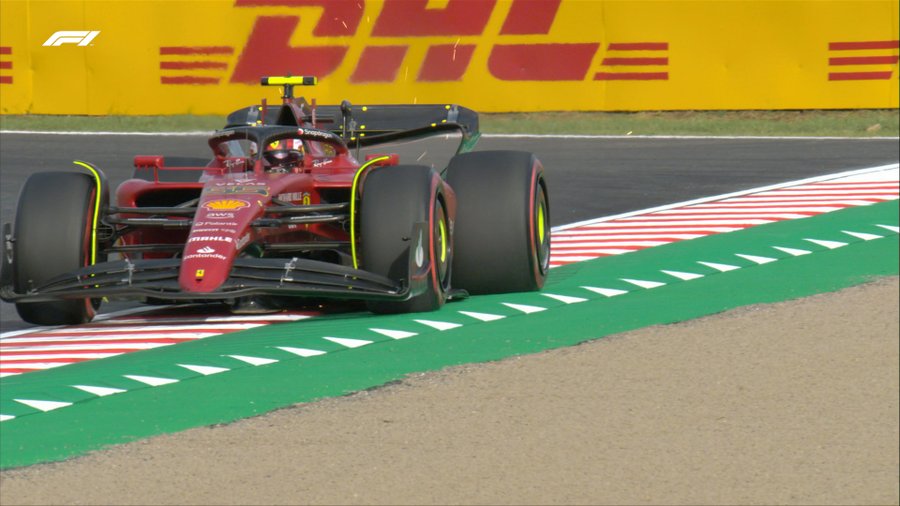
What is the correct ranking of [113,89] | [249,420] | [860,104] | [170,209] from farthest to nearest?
[113,89] < [860,104] < [170,209] < [249,420]

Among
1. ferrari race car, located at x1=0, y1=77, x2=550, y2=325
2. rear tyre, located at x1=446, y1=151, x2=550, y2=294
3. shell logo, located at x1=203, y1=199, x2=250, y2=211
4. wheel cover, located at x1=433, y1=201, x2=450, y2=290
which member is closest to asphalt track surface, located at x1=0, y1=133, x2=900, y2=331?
rear tyre, located at x1=446, y1=151, x2=550, y2=294

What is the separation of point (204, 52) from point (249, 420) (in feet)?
45.0

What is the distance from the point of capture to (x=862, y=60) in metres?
18.7

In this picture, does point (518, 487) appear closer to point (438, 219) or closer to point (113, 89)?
point (438, 219)

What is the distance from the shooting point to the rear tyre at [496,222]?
949 centimetres

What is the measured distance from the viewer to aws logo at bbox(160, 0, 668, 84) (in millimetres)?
19359

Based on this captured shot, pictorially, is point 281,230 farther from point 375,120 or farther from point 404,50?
point 404,50

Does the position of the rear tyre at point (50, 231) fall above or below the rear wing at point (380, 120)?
below

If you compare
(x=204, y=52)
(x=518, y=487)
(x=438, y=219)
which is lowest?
(x=518, y=487)

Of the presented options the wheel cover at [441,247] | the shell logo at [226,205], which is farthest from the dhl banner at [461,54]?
the shell logo at [226,205]

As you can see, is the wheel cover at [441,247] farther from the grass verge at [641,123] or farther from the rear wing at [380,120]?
the grass verge at [641,123]

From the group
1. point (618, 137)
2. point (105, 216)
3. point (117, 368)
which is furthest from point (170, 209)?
point (618, 137)

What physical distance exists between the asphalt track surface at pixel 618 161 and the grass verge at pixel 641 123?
0.71m

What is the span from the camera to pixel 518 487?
581 centimetres
